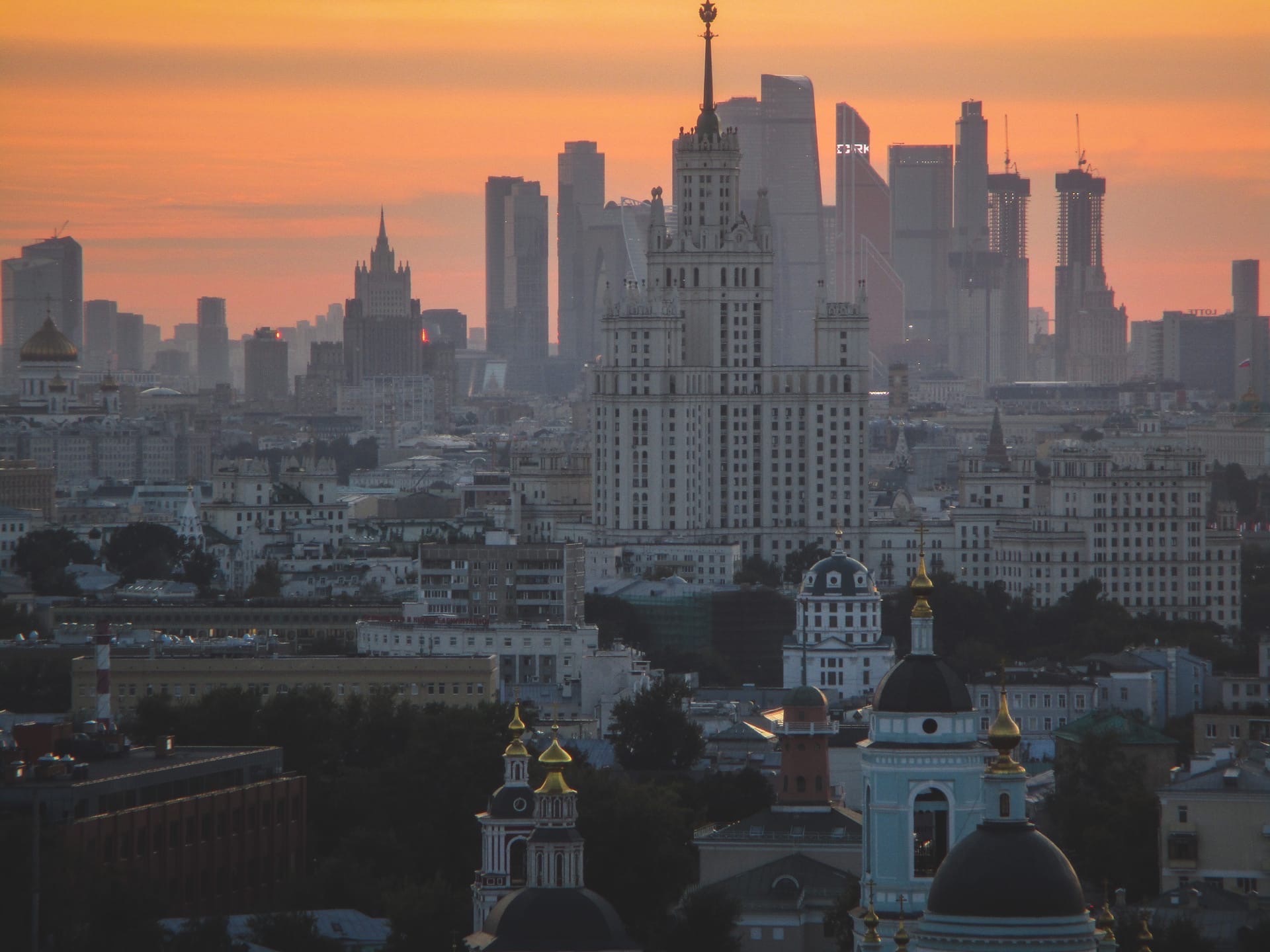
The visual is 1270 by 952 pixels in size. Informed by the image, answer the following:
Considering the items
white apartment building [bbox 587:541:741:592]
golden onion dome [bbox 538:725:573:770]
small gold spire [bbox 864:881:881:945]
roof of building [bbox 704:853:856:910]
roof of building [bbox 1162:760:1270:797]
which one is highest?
white apartment building [bbox 587:541:741:592]

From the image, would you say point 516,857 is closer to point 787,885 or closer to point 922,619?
point 787,885

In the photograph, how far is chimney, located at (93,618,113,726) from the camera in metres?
107

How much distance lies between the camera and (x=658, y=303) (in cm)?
17512

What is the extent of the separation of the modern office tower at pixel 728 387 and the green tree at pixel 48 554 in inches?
984

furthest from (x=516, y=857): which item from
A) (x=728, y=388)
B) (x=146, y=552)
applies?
(x=146, y=552)

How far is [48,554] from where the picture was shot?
187 meters

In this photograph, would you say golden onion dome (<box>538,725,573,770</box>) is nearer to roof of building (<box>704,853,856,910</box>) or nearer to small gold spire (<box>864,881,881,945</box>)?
roof of building (<box>704,853,856,910</box>)

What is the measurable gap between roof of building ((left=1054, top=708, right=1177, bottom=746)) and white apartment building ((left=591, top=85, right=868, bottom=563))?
193 ft

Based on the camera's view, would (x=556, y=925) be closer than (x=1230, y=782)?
Yes

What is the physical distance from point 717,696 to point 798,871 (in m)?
49.3

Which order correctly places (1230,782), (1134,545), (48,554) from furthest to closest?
(48,554) < (1134,545) < (1230,782)

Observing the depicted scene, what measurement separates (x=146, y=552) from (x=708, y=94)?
33.6 meters

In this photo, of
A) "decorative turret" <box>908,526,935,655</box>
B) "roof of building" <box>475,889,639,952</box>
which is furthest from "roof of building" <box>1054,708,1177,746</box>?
"roof of building" <box>475,889,639,952</box>

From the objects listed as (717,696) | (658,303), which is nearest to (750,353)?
(658,303)
